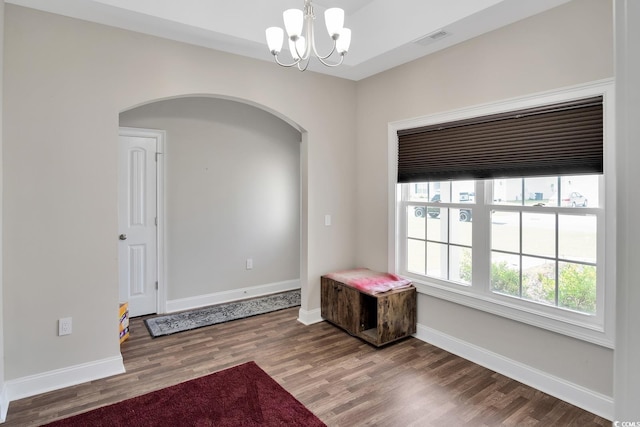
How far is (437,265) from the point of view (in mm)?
3467

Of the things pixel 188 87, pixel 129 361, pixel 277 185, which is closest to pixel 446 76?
pixel 188 87

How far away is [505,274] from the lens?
291 centimetres

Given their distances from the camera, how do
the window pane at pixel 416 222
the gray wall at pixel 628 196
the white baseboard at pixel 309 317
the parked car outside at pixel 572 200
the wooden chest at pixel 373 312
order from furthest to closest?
the white baseboard at pixel 309 317
the window pane at pixel 416 222
the wooden chest at pixel 373 312
the parked car outside at pixel 572 200
the gray wall at pixel 628 196

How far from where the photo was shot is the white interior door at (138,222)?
13.0ft

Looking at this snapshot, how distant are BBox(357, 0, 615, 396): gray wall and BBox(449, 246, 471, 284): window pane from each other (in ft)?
0.85

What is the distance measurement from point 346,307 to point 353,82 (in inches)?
101

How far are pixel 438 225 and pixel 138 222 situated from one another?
3.28 m

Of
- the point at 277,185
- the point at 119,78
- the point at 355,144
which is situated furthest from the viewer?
the point at 277,185

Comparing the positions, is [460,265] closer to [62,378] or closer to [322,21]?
[322,21]

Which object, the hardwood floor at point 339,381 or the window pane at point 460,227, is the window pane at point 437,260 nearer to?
the window pane at point 460,227

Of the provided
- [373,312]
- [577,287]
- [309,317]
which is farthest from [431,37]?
[309,317]

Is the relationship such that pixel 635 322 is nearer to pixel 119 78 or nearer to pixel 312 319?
pixel 119 78

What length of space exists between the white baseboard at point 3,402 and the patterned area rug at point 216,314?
124 centimetres

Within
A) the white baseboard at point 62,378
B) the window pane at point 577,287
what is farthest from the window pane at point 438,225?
the white baseboard at point 62,378
